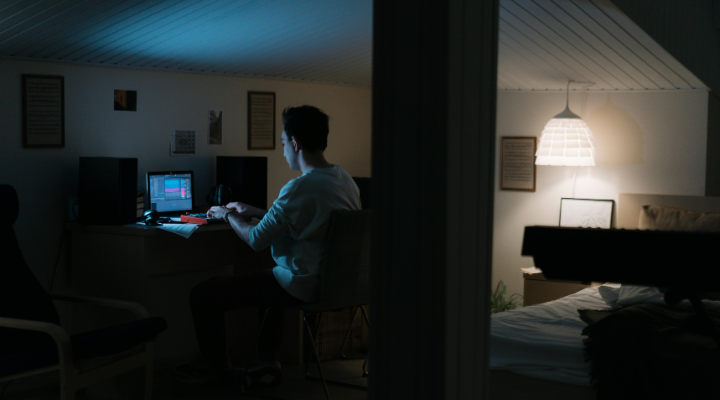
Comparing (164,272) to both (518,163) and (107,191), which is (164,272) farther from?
(518,163)

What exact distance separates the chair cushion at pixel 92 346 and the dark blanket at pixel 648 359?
1.99 meters

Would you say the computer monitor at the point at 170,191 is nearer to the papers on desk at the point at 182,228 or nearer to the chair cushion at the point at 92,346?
the papers on desk at the point at 182,228

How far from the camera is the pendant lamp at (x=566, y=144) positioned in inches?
182

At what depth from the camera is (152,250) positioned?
3.81 metres

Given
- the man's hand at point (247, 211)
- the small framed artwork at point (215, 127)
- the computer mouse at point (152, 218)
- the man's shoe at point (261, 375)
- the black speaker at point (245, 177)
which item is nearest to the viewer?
the man's shoe at point (261, 375)

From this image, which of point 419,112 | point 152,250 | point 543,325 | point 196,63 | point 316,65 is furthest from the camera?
point 316,65

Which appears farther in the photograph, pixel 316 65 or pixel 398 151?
pixel 316 65

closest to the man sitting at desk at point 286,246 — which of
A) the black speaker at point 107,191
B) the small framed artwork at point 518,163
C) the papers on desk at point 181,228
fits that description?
the papers on desk at point 181,228

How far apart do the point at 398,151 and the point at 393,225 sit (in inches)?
6.3

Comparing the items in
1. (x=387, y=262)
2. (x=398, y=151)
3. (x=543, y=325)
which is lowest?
(x=543, y=325)

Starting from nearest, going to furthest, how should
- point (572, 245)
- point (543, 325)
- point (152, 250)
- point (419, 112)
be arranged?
point (572, 245) → point (419, 112) → point (543, 325) → point (152, 250)

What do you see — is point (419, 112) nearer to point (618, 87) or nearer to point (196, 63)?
point (196, 63)

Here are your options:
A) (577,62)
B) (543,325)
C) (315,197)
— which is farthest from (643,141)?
(315,197)

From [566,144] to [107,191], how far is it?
120 inches
